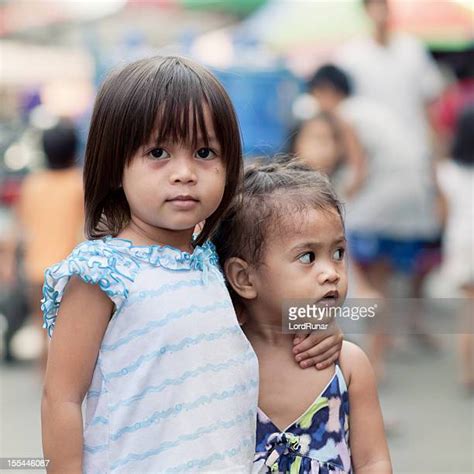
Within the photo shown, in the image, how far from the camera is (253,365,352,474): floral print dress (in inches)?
84.0

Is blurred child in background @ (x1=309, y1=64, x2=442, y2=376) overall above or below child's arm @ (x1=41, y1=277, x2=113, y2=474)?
above

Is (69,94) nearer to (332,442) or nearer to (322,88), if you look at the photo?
(322,88)

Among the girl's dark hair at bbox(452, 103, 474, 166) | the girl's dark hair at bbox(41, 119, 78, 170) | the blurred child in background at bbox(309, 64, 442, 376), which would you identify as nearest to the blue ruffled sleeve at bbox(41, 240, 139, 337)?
the blurred child in background at bbox(309, 64, 442, 376)

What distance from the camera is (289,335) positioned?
7.20ft

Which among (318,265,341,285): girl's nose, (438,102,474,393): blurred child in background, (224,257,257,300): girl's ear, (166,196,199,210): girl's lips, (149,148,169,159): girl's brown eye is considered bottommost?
(318,265,341,285): girl's nose

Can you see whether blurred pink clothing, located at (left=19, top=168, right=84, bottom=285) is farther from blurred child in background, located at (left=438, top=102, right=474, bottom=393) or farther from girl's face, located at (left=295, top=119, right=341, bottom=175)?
blurred child in background, located at (left=438, top=102, right=474, bottom=393)

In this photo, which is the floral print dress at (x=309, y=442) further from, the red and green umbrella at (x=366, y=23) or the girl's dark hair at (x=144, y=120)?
the red and green umbrella at (x=366, y=23)

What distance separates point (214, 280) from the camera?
207 cm

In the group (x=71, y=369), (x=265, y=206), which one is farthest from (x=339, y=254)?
(x=71, y=369)

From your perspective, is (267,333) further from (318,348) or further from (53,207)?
(53,207)

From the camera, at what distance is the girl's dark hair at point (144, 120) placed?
198cm

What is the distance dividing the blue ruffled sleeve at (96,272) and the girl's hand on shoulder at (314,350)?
40cm

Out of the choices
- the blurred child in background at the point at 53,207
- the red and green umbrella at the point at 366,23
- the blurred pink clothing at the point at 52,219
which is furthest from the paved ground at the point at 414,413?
the red and green umbrella at the point at 366,23

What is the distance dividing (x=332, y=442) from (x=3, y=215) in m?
5.03
